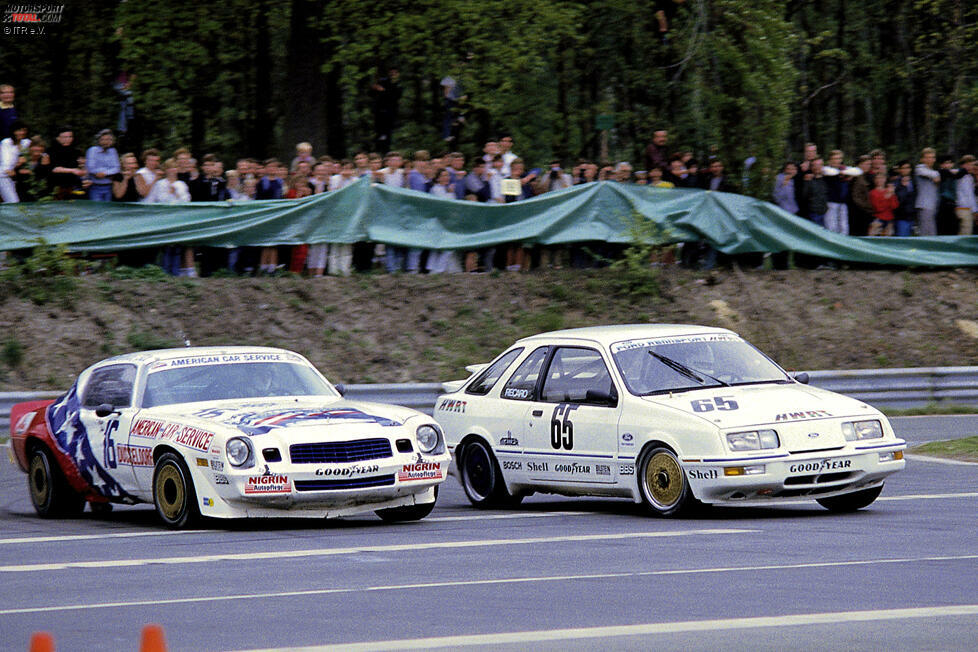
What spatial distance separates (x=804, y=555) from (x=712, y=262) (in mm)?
15732

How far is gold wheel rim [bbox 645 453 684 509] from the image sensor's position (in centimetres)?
1137

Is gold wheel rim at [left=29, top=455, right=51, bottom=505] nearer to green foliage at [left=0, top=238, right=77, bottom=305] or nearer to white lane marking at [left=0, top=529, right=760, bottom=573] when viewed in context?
white lane marking at [left=0, top=529, right=760, bottom=573]

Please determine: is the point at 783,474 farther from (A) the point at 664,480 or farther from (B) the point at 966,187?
(B) the point at 966,187

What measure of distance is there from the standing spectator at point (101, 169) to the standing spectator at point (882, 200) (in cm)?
1139

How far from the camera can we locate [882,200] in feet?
81.0

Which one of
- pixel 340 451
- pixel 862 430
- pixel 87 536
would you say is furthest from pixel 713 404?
pixel 87 536

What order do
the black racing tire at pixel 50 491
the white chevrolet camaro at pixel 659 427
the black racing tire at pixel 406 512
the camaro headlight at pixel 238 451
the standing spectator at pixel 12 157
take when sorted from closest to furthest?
the camaro headlight at pixel 238 451 → the white chevrolet camaro at pixel 659 427 → the black racing tire at pixel 406 512 → the black racing tire at pixel 50 491 → the standing spectator at pixel 12 157

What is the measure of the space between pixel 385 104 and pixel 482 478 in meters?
15.8

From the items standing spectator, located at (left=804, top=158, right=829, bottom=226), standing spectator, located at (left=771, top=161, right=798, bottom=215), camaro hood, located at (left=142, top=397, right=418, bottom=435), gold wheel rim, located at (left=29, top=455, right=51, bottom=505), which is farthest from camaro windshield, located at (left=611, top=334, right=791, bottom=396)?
standing spectator, located at (left=771, top=161, right=798, bottom=215)

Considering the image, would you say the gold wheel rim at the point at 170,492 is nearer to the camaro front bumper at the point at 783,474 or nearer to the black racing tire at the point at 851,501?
the camaro front bumper at the point at 783,474

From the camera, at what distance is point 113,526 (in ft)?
39.1

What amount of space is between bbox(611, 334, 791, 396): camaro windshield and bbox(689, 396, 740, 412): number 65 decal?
419mm

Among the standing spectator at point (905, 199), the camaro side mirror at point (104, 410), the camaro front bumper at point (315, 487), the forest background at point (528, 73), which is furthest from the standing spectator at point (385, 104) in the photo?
the camaro front bumper at point (315, 487)

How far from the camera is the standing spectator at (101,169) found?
21.1m
